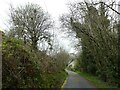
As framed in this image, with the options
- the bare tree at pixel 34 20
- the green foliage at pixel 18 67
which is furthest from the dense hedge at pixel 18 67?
the bare tree at pixel 34 20

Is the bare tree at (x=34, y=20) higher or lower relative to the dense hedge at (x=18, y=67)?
higher

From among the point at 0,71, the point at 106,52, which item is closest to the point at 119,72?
the point at 106,52

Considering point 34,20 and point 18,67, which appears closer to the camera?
point 18,67

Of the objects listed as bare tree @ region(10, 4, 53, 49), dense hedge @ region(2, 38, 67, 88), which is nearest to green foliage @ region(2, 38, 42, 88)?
dense hedge @ region(2, 38, 67, 88)

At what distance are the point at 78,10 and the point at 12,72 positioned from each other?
1560cm

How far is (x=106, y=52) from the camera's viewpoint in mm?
22375

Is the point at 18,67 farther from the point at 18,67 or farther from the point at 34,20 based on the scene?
the point at 34,20

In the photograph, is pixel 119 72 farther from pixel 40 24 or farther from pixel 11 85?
pixel 40 24

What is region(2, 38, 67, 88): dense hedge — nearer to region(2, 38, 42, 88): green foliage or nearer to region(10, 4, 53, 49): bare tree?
region(2, 38, 42, 88): green foliage

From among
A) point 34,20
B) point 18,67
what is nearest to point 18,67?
point 18,67

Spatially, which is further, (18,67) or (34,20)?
(34,20)

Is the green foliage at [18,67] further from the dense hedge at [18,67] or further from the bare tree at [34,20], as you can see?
the bare tree at [34,20]

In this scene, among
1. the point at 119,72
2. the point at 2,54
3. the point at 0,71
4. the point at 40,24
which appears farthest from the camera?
the point at 40,24

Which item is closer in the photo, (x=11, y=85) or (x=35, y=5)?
(x=11, y=85)
